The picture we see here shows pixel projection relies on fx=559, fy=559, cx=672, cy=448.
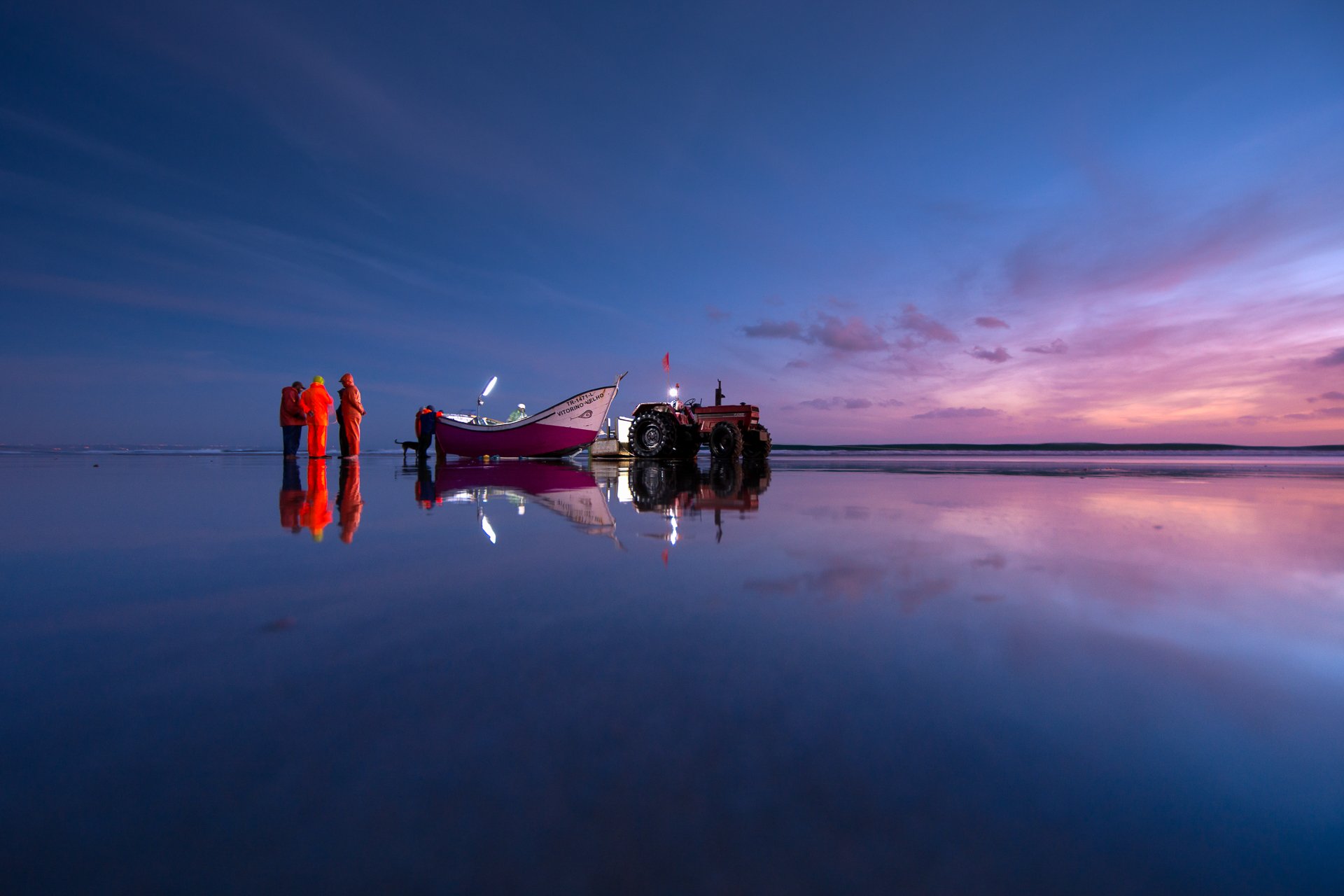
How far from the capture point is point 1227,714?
1912 mm

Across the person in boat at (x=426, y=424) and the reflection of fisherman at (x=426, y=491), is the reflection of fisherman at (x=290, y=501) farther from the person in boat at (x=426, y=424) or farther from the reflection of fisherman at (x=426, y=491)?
the person in boat at (x=426, y=424)

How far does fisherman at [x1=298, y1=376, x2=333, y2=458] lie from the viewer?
54.3 ft

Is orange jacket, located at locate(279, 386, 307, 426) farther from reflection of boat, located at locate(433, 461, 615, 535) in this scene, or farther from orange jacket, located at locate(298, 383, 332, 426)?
reflection of boat, located at locate(433, 461, 615, 535)

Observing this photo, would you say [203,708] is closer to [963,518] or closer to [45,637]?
[45,637]

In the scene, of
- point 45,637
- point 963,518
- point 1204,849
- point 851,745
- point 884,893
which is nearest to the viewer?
point 884,893

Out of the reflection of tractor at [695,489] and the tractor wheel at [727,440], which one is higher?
the tractor wheel at [727,440]

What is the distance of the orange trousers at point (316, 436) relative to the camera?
55.9 feet

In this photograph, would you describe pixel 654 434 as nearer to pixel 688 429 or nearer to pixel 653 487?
pixel 688 429

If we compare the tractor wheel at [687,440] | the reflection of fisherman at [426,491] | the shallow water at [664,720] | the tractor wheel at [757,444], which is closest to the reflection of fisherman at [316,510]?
the shallow water at [664,720]

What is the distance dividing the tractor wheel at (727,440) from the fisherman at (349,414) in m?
11.6

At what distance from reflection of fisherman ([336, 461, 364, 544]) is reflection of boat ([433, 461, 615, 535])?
36.3 inches

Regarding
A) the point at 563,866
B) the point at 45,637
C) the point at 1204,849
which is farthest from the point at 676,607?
the point at 45,637

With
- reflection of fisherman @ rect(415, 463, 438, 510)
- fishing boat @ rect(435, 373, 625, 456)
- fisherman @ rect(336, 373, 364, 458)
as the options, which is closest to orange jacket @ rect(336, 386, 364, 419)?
fisherman @ rect(336, 373, 364, 458)

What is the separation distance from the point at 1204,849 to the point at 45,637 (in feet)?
13.4
